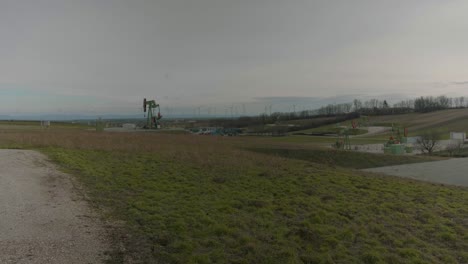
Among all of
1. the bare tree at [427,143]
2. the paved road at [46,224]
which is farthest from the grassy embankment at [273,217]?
the bare tree at [427,143]

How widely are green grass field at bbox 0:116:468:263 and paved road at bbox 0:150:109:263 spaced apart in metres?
0.45

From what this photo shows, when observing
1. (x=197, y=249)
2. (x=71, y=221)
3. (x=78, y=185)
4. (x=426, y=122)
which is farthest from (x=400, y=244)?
(x=426, y=122)

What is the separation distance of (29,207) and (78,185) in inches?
113

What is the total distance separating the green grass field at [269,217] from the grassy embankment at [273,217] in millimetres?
22

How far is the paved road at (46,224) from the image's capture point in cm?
469

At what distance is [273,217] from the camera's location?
301 inches

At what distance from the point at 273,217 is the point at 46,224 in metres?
4.72

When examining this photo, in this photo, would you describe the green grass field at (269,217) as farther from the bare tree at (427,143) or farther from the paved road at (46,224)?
the bare tree at (427,143)

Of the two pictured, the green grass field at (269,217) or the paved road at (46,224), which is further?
the green grass field at (269,217)

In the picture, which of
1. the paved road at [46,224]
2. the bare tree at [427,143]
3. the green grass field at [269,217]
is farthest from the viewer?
the bare tree at [427,143]

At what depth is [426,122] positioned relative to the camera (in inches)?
3905

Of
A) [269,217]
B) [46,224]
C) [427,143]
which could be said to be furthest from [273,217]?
[427,143]

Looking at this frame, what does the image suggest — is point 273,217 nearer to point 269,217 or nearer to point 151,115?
point 269,217

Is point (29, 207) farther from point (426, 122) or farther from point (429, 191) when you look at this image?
point (426, 122)
